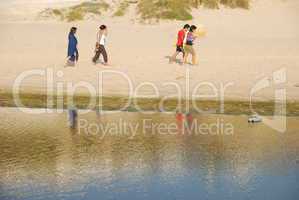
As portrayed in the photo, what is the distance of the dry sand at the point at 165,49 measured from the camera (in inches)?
662

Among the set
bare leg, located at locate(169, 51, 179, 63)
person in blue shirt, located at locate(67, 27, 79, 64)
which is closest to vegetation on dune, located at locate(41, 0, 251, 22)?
bare leg, located at locate(169, 51, 179, 63)

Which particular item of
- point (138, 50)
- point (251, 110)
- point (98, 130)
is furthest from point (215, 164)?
point (138, 50)

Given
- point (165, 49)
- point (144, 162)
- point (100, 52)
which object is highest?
point (165, 49)

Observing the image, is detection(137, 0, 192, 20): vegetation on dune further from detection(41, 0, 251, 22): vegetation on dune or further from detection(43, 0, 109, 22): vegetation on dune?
detection(43, 0, 109, 22): vegetation on dune

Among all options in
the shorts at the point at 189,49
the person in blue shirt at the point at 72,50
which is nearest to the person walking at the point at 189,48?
the shorts at the point at 189,49

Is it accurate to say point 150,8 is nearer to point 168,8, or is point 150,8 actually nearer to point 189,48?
point 168,8

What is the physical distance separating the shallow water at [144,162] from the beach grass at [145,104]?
1253 mm

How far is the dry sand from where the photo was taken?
1681 cm

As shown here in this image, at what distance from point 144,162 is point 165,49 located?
35.3 feet

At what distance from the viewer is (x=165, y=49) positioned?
65.5 ft

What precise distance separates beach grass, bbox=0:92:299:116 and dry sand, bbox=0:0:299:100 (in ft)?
2.24

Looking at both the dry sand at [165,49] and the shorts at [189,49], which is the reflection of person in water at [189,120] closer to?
the dry sand at [165,49]

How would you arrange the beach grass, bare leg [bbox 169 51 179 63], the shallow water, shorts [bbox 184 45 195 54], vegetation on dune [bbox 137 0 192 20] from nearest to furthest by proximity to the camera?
the shallow water → the beach grass → shorts [bbox 184 45 195 54] → bare leg [bbox 169 51 179 63] → vegetation on dune [bbox 137 0 192 20]

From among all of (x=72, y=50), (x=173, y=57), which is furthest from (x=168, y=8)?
(x=72, y=50)
